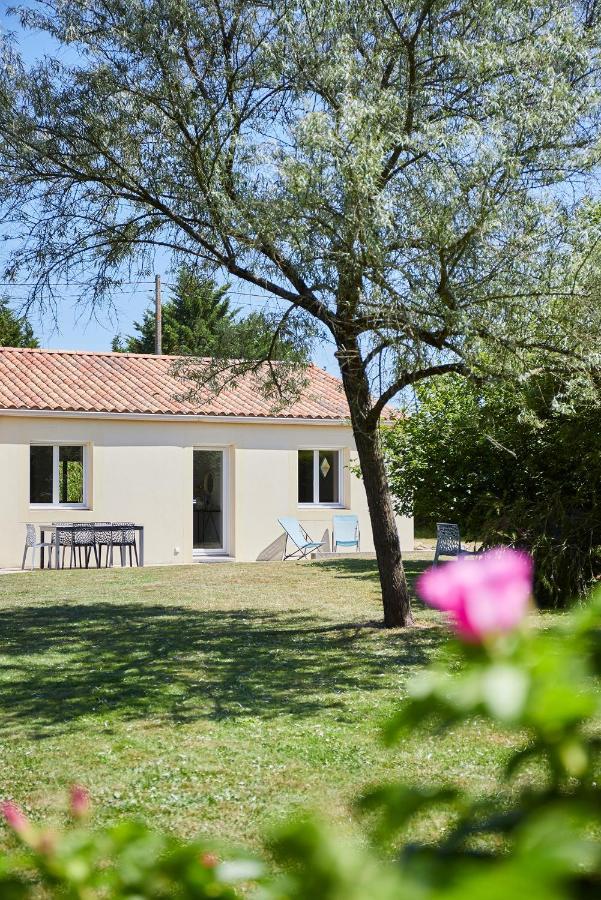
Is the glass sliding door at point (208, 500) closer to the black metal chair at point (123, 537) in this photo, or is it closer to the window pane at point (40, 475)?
the black metal chair at point (123, 537)

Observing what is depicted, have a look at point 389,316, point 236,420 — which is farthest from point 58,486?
point 389,316

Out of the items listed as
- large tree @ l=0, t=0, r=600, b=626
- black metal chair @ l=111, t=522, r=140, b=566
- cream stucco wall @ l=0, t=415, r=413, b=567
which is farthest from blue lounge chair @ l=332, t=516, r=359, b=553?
large tree @ l=0, t=0, r=600, b=626

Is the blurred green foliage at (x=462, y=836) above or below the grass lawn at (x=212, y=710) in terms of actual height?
above

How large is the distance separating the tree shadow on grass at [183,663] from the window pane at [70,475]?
8121mm

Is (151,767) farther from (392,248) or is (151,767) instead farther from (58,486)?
(58,486)

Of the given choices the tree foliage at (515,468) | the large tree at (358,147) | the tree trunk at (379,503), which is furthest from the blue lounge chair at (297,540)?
the large tree at (358,147)

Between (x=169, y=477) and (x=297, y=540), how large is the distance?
3309 mm

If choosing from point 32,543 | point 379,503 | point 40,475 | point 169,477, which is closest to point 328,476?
point 169,477

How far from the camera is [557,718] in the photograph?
2.75ft

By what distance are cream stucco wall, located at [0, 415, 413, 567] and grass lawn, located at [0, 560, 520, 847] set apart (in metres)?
6.57

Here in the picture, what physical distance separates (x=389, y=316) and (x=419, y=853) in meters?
7.66

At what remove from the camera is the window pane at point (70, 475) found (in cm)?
2091

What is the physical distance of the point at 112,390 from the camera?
22219 mm

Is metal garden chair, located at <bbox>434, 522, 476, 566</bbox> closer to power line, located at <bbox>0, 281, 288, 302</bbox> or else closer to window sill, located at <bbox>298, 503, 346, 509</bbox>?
power line, located at <bbox>0, 281, 288, 302</bbox>
